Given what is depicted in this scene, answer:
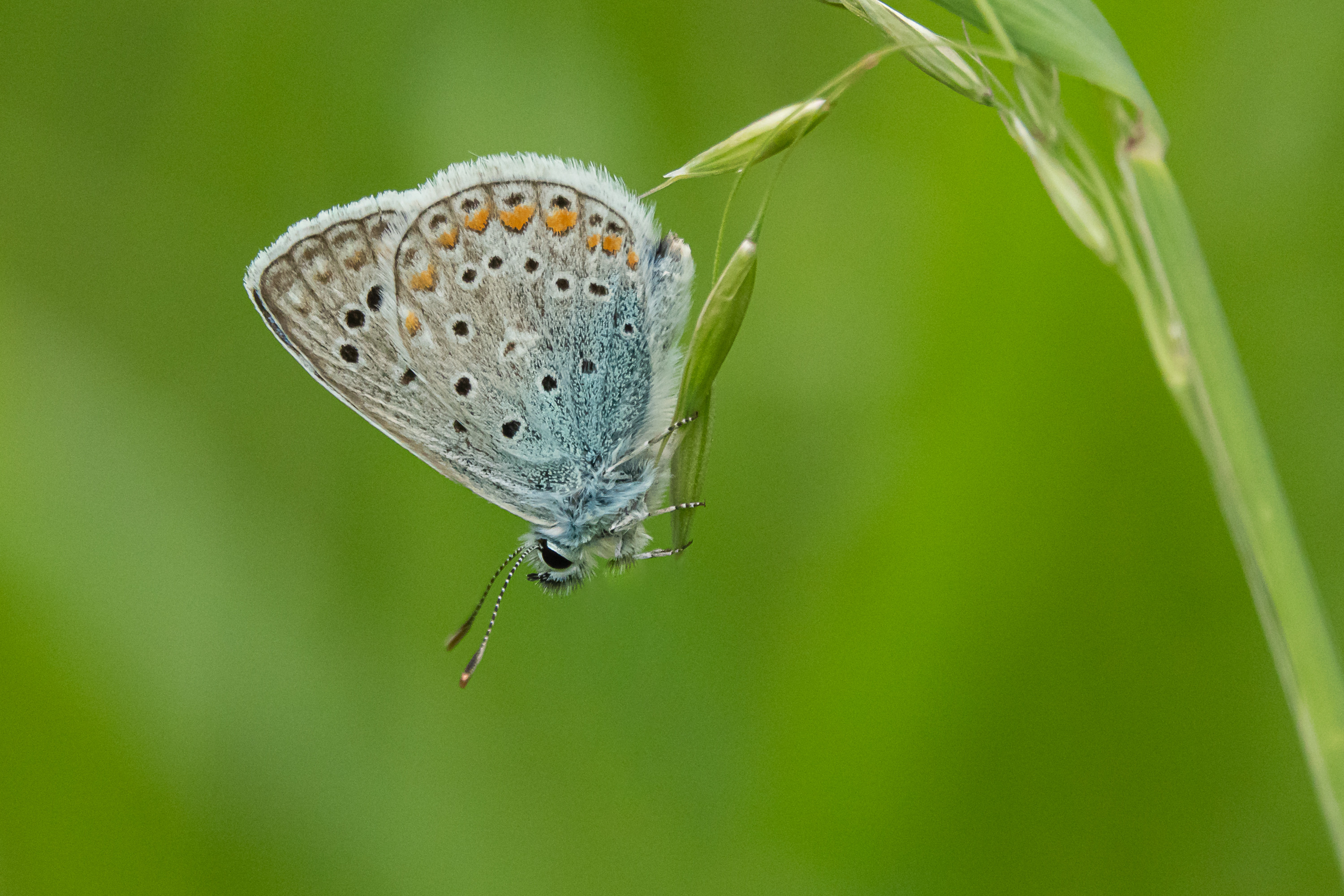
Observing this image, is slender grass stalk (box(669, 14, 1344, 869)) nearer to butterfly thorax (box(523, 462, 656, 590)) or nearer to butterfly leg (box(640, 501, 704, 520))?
butterfly leg (box(640, 501, 704, 520))

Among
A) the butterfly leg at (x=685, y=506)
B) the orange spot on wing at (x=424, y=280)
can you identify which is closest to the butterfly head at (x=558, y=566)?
the butterfly leg at (x=685, y=506)

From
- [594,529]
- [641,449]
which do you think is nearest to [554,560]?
[594,529]

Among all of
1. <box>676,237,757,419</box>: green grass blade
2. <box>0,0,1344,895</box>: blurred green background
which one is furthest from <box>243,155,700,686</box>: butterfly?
<box>676,237,757,419</box>: green grass blade

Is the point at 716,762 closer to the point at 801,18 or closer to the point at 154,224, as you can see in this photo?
the point at 801,18

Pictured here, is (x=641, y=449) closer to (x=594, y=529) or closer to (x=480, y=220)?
(x=594, y=529)

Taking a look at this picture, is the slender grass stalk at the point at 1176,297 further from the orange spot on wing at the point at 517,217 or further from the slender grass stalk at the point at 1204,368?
the orange spot on wing at the point at 517,217
